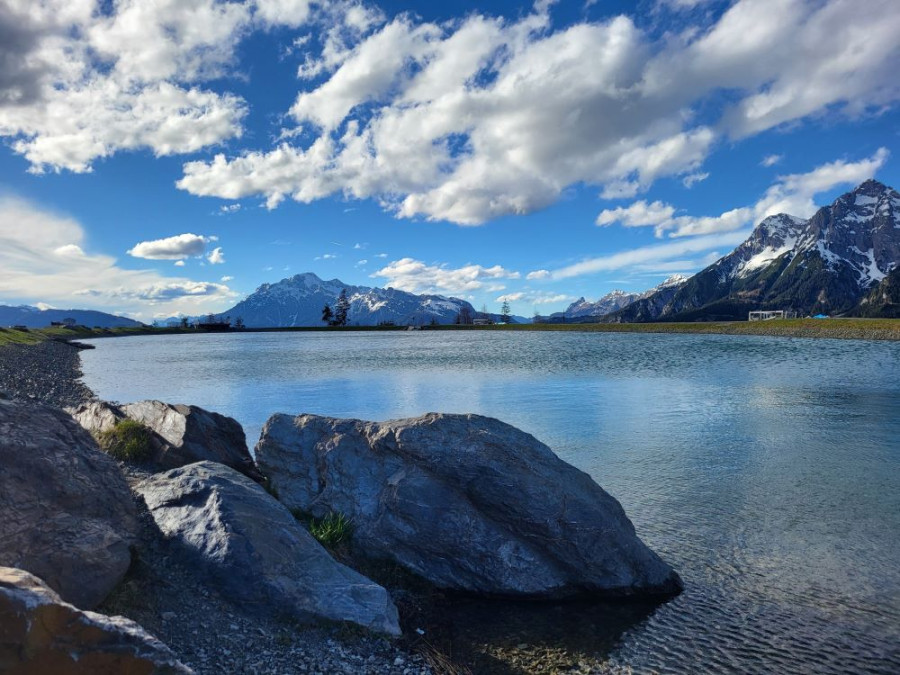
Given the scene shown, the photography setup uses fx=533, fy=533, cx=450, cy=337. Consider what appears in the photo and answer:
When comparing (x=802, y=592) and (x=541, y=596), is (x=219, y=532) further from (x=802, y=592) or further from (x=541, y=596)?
(x=802, y=592)

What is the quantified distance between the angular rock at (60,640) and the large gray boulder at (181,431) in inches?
512

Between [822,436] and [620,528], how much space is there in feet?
74.4

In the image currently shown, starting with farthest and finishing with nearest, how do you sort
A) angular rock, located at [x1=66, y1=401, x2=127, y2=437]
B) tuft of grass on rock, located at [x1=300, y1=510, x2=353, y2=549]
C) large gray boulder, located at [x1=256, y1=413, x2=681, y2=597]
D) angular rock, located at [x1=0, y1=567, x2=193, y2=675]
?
angular rock, located at [x1=66, y1=401, x2=127, y2=437], tuft of grass on rock, located at [x1=300, y1=510, x2=353, y2=549], large gray boulder, located at [x1=256, y1=413, x2=681, y2=597], angular rock, located at [x1=0, y1=567, x2=193, y2=675]

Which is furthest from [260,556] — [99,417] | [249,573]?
[99,417]

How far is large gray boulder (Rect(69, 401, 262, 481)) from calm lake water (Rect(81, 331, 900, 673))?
9.32m

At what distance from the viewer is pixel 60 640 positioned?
6230mm

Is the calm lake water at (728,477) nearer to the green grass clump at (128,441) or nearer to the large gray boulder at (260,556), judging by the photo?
the large gray boulder at (260,556)

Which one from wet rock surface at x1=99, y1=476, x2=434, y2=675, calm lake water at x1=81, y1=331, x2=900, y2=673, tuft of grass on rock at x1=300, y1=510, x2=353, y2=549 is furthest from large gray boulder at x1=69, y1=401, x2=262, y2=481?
calm lake water at x1=81, y1=331, x2=900, y2=673

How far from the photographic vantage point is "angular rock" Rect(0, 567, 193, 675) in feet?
19.5

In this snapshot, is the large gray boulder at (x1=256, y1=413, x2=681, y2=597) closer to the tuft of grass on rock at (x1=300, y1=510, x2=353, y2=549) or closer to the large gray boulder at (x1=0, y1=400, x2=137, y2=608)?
the tuft of grass on rock at (x1=300, y1=510, x2=353, y2=549)

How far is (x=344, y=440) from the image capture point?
56.6ft

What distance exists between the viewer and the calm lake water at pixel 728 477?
12180 millimetres

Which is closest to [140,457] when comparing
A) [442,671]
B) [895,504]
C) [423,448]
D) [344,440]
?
[344,440]

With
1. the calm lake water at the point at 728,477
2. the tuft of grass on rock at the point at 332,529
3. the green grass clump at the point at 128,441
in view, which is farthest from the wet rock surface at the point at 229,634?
the green grass clump at the point at 128,441
